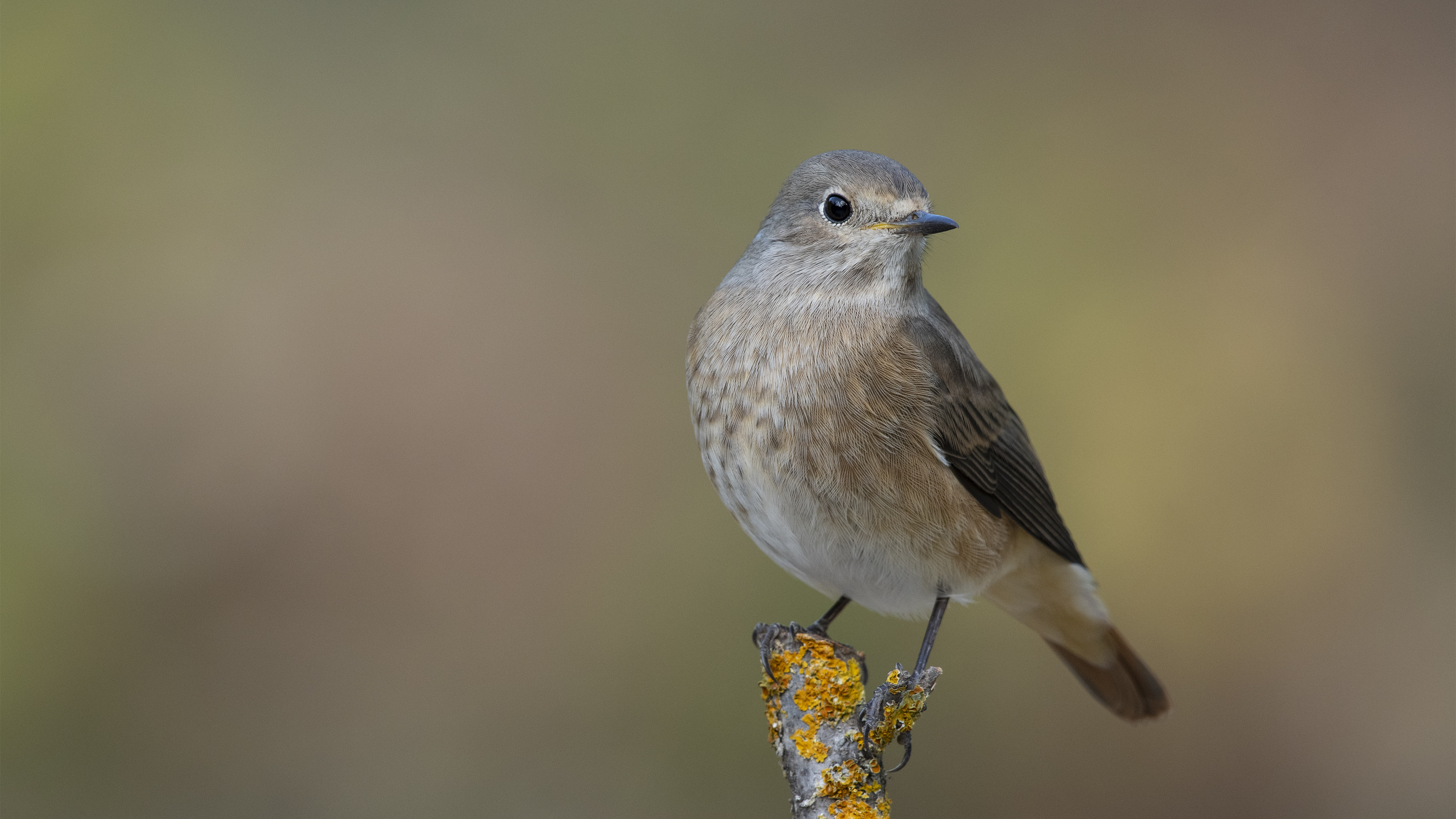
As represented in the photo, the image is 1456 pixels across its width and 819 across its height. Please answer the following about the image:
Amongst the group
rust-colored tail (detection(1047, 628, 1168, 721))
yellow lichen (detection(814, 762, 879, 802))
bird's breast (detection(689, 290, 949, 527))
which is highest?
bird's breast (detection(689, 290, 949, 527))

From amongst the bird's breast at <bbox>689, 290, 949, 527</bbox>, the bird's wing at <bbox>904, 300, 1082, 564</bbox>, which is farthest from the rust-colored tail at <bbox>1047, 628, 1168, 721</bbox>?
the bird's breast at <bbox>689, 290, 949, 527</bbox>

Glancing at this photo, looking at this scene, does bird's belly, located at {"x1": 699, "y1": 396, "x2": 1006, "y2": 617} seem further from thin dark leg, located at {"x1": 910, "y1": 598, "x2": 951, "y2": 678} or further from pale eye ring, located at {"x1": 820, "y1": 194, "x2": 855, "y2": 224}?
pale eye ring, located at {"x1": 820, "y1": 194, "x2": 855, "y2": 224}

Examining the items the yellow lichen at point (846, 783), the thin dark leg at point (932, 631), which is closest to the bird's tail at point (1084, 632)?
the thin dark leg at point (932, 631)

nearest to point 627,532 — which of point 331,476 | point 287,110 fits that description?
point 331,476

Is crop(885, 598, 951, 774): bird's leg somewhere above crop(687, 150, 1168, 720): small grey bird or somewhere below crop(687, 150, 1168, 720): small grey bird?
below

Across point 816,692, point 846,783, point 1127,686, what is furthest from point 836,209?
point 1127,686

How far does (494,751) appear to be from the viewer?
5.38 meters

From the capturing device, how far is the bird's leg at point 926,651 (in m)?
3.01

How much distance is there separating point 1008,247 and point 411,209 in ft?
9.68

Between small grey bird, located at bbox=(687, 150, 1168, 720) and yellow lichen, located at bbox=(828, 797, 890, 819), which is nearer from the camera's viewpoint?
yellow lichen, located at bbox=(828, 797, 890, 819)

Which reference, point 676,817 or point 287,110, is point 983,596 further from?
point 287,110

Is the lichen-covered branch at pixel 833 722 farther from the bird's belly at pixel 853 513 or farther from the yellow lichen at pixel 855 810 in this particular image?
the bird's belly at pixel 853 513

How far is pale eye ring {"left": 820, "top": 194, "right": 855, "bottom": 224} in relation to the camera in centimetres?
350

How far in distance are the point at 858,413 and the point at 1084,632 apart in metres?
1.63
